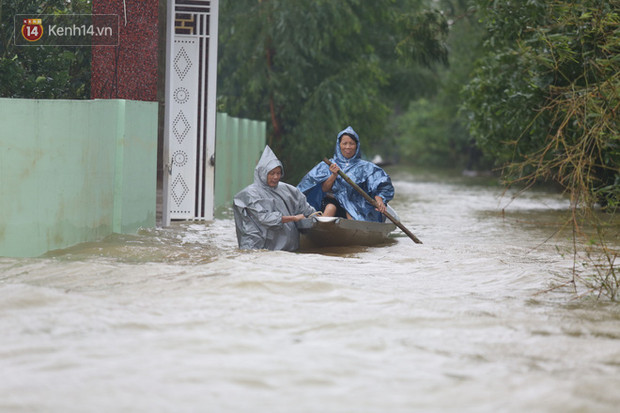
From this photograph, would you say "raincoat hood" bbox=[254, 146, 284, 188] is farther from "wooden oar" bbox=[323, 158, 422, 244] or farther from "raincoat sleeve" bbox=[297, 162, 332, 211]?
"raincoat sleeve" bbox=[297, 162, 332, 211]

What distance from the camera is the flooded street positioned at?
15.6 ft

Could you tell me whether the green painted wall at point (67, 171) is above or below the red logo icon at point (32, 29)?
below

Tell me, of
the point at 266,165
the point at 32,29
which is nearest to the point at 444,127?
the point at 32,29

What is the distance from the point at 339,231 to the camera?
10.9m

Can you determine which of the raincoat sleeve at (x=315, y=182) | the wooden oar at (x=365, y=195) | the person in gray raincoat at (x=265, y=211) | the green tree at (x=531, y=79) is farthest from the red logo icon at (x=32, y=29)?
the green tree at (x=531, y=79)

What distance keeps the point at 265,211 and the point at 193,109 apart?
3730 millimetres

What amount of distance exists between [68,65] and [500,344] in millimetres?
7197

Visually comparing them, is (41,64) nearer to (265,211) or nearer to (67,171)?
(67,171)

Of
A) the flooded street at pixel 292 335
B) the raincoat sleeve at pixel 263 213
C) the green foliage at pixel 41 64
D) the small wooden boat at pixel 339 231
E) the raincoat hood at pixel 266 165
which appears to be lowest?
the flooded street at pixel 292 335

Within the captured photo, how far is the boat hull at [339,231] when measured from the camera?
34.9 feet

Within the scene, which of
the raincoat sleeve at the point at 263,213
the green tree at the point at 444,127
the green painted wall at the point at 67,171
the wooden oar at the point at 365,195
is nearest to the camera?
the green painted wall at the point at 67,171

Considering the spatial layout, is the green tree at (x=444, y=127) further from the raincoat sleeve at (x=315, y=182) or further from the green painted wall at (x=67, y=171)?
the green painted wall at (x=67, y=171)

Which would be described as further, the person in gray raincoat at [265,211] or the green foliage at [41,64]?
the green foliage at [41,64]

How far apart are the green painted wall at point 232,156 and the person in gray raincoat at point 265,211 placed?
5.41 m
